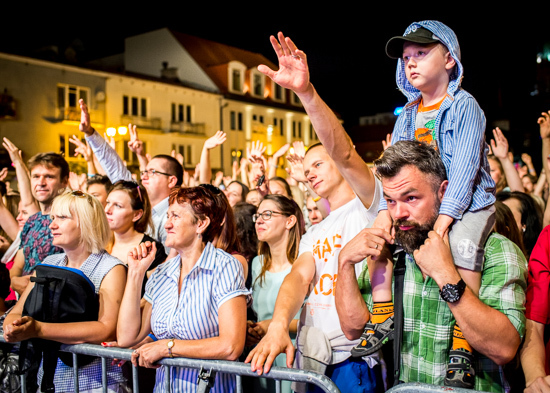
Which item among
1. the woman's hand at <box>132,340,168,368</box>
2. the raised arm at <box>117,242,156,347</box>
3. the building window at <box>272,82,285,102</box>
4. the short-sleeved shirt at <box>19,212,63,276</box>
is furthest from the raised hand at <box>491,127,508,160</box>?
the building window at <box>272,82,285,102</box>

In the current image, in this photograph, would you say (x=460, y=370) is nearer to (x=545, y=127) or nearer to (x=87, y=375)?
(x=87, y=375)

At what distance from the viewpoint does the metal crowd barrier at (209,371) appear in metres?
2.27

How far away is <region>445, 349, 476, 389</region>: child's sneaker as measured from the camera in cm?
216

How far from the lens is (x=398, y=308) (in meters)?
2.46

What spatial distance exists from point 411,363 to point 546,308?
73 centimetres

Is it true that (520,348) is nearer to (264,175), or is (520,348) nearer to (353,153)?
(353,153)

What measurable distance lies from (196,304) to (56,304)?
926 millimetres

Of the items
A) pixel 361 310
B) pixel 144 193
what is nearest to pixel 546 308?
pixel 361 310

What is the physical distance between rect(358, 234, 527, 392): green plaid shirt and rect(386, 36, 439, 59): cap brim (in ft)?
3.52

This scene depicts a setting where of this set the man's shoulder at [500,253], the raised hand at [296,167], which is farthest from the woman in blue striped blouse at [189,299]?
the raised hand at [296,167]

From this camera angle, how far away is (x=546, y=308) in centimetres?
248

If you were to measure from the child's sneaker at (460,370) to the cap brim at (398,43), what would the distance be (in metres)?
1.56

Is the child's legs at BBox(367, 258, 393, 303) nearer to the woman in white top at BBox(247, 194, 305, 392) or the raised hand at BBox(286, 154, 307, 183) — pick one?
the woman in white top at BBox(247, 194, 305, 392)

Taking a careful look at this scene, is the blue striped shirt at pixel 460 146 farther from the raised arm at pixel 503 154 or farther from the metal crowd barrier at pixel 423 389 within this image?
the raised arm at pixel 503 154
